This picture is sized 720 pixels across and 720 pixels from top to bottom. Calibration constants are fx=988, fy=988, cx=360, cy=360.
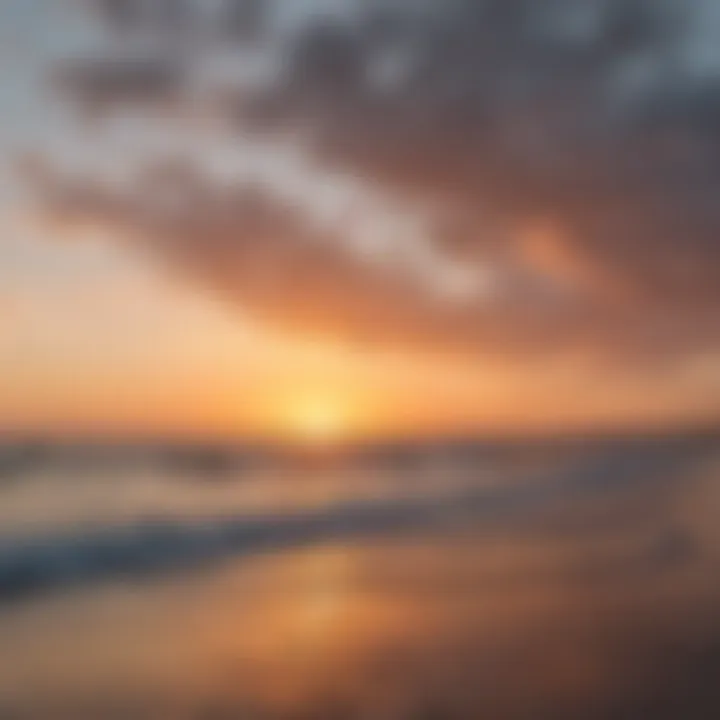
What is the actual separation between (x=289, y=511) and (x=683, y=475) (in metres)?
9.34

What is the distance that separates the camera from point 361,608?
7.70 meters

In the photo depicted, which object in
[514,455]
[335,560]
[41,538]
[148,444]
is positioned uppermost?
[148,444]

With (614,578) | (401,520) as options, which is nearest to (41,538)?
(401,520)

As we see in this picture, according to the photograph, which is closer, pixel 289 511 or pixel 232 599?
pixel 232 599

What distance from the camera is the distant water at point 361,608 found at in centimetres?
533

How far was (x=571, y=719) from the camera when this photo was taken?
487 cm

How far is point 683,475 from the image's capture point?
2030 cm

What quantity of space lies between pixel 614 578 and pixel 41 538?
21.4 ft

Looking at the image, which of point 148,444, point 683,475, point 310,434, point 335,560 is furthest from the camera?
point 310,434

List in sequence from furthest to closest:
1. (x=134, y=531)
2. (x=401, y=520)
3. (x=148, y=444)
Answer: (x=148, y=444), (x=401, y=520), (x=134, y=531)

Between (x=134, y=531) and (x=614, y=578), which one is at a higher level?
(x=134, y=531)

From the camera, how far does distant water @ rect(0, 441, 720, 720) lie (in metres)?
5.33

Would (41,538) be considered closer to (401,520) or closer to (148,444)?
(401,520)

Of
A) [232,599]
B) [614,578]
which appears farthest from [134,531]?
[614,578]
